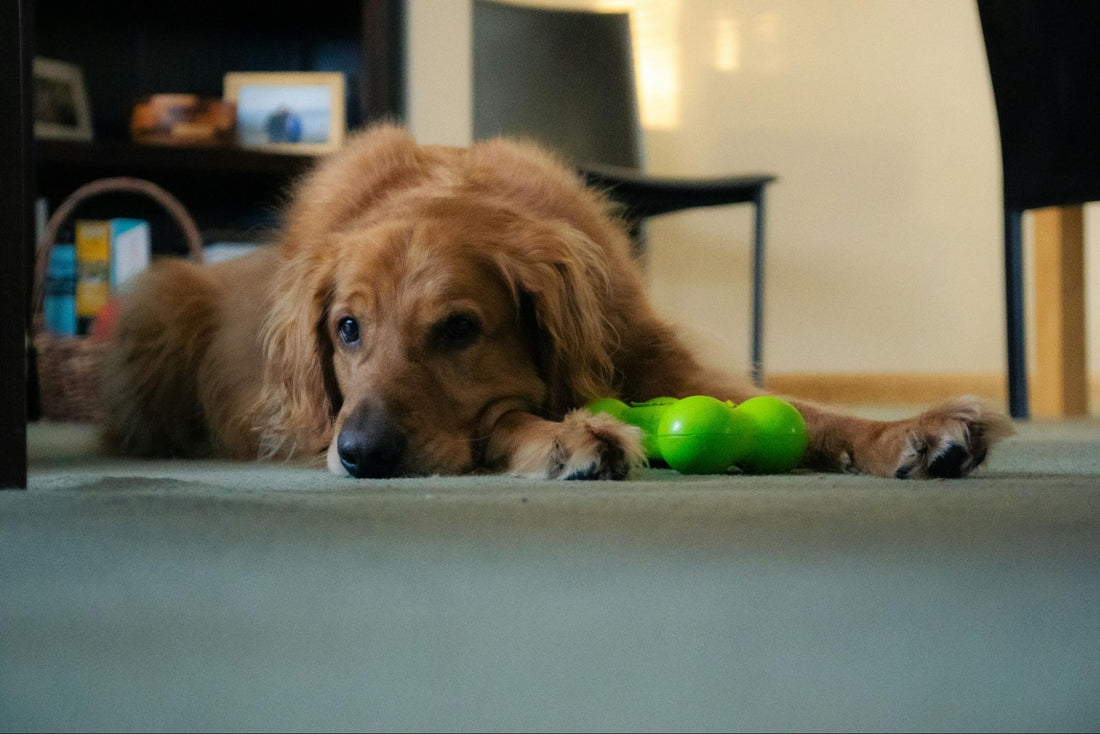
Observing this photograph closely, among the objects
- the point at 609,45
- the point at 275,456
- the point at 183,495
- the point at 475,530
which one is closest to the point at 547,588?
the point at 475,530

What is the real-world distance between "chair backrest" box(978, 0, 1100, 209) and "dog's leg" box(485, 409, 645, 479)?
1.73m

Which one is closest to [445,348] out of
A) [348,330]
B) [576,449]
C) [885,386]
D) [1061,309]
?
[348,330]

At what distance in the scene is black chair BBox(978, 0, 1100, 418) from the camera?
8.05 feet

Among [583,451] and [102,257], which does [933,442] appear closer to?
[583,451]

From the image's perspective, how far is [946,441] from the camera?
48.9 inches

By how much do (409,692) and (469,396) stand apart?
77 cm

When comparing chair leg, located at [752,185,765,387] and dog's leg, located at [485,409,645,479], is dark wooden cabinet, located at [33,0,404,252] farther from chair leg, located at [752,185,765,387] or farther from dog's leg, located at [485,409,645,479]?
dog's leg, located at [485,409,645,479]

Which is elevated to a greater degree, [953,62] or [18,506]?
[953,62]

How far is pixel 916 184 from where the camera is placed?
13.9 feet

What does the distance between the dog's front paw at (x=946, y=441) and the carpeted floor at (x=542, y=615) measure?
0.31 meters

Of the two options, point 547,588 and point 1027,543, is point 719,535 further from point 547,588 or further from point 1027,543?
point 1027,543

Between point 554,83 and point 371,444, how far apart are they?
2.46 m

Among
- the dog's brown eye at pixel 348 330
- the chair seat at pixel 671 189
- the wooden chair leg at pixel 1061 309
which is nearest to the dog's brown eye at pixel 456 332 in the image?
the dog's brown eye at pixel 348 330

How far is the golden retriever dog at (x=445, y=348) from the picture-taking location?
135cm
